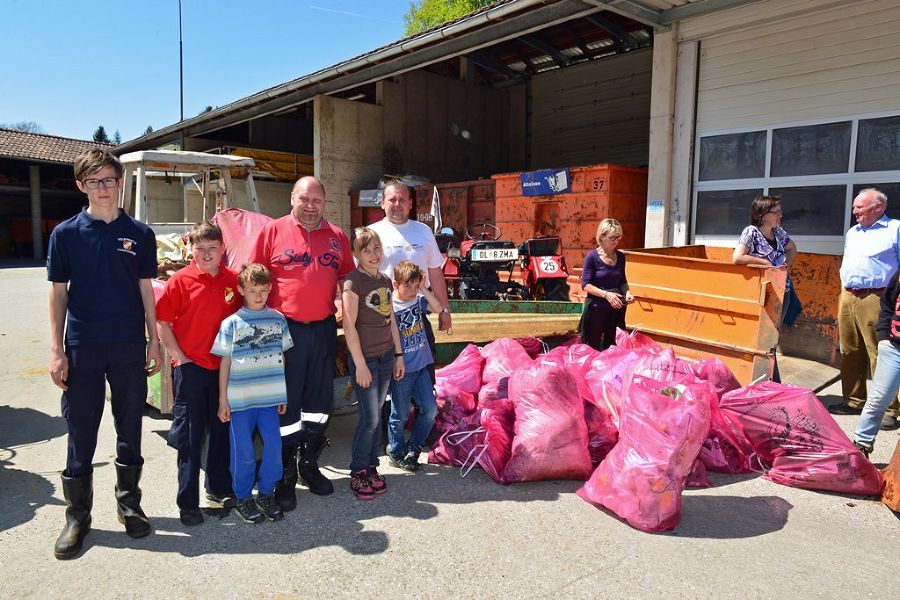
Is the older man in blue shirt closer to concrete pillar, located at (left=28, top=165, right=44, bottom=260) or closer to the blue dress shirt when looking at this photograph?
the blue dress shirt

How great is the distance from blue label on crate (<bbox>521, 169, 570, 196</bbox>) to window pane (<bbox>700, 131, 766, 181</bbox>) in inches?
103

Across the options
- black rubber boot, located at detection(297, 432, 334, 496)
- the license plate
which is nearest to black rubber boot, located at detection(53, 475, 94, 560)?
black rubber boot, located at detection(297, 432, 334, 496)

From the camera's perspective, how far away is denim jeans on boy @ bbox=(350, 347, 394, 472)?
3.34 meters

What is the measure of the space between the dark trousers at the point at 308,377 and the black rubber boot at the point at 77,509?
36.1 inches

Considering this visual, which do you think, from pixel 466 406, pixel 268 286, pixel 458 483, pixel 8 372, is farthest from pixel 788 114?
pixel 8 372

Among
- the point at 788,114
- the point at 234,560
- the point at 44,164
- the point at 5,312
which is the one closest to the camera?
the point at 234,560

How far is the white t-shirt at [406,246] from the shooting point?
3.76m

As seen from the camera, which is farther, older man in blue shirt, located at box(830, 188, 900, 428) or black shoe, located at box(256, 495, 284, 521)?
older man in blue shirt, located at box(830, 188, 900, 428)

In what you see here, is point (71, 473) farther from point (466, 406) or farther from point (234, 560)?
point (466, 406)

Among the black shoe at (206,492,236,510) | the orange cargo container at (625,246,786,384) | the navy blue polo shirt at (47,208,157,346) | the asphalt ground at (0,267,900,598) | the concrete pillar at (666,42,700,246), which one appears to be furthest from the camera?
the concrete pillar at (666,42,700,246)

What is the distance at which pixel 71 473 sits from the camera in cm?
281

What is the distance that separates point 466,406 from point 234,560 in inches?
76.6

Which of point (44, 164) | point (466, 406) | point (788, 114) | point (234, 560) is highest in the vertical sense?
point (44, 164)

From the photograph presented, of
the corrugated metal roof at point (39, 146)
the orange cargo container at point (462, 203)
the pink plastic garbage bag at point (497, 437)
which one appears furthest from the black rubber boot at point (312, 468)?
the corrugated metal roof at point (39, 146)
